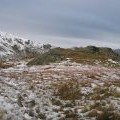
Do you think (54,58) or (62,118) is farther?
(54,58)

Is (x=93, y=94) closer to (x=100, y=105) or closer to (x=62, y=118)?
(x=100, y=105)

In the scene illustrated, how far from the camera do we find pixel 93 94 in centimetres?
2889

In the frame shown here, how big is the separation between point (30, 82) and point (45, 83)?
5.08 feet

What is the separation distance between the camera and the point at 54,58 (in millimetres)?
73375

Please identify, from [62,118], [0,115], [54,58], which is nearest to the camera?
[0,115]

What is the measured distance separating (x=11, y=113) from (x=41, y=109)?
2.86 m

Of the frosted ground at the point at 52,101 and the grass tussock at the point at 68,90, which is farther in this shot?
the grass tussock at the point at 68,90

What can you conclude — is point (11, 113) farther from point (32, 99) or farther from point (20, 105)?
point (32, 99)

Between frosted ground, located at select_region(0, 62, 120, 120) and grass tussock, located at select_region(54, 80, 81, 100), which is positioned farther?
grass tussock, located at select_region(54, 80, 81, 100)

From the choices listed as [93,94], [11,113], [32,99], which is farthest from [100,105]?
[11,113]

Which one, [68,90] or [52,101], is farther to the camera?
[68,90]

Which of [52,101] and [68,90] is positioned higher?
[68,90]

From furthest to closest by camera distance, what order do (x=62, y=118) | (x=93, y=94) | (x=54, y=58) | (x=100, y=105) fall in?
(x=54, y=58), (x=93, y=94), (x=100, y=105), (x=62, y=118)

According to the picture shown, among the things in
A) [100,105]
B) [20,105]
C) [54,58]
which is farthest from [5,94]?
[54,58]
